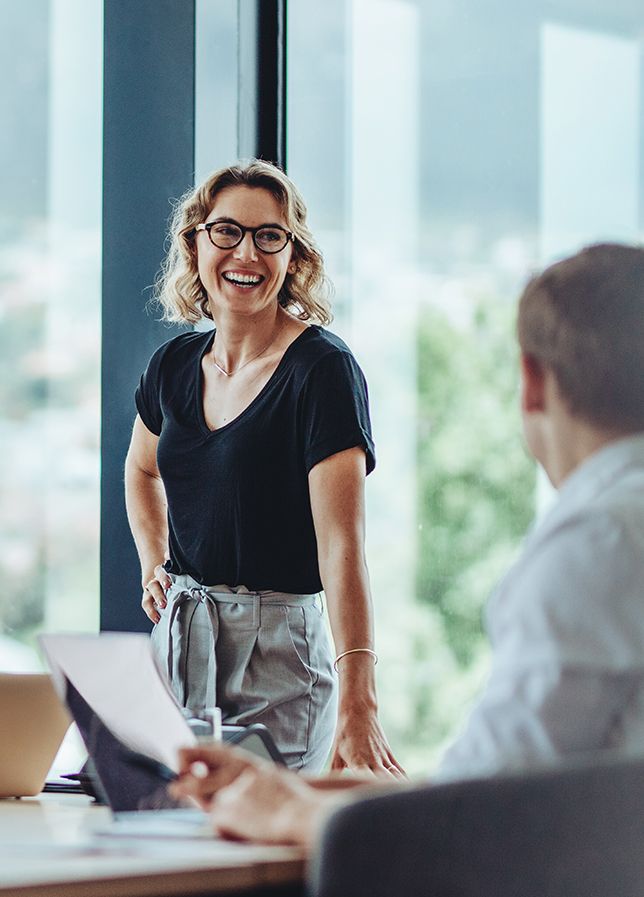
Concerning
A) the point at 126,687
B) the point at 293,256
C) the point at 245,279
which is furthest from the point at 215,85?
the point at 126,687

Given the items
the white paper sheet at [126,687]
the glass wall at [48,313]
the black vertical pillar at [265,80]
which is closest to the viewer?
the white paper sheet at [126,687]

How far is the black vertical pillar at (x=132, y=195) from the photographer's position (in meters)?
3.45

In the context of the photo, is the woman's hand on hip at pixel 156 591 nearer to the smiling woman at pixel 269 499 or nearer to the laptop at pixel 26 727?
the smiling woman at pixel 269 499

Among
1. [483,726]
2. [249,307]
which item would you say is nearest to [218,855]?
[483,726]

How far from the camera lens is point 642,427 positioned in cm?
146

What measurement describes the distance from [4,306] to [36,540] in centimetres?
66

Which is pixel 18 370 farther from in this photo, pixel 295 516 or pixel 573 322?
pixel 573 322

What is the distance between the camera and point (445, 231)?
10.6 ft

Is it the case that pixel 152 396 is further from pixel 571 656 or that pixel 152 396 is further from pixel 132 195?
pixel 571 656

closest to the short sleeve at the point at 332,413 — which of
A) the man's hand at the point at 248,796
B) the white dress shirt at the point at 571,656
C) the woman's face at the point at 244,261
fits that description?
the woman's face at the point at 244,261

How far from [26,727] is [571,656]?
0.98 meters

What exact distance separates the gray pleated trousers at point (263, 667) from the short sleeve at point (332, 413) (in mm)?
287

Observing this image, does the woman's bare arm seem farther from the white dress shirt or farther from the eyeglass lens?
the white dress shirt

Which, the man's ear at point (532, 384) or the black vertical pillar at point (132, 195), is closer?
the man's ear at point (532, 384)
